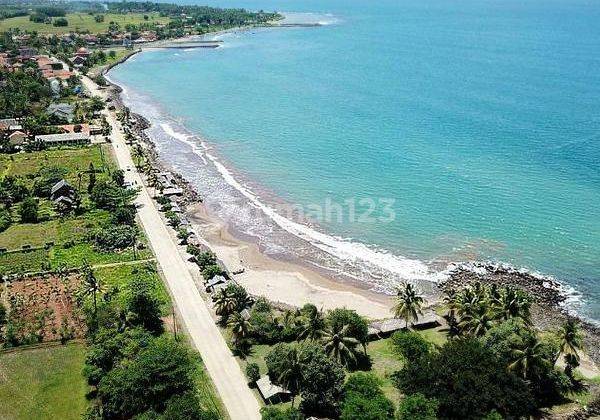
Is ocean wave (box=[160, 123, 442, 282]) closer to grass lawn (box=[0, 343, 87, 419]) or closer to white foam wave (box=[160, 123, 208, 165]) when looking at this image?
white foam wave (box=[160, 123, 208, 165])

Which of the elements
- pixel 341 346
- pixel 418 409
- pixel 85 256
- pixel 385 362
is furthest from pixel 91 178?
pixel 418 409

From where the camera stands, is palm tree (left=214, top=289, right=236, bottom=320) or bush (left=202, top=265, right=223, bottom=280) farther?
bush (left=202, top=265, right=223, bottom=280)

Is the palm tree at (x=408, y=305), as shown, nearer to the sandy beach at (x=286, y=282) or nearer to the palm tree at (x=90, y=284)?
the sandy beach at (x=286, y=282)

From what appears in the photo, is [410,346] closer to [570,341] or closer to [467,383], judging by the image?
[467,383]

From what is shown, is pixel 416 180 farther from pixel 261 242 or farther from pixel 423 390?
pixel 423 390

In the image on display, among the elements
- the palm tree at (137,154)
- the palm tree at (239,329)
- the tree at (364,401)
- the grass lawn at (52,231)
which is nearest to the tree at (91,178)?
the palm tree at (137,154)

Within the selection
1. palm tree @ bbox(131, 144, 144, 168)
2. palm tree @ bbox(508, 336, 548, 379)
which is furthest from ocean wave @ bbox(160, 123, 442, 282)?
palm tree @ bbox(131, 144, 144, 168)

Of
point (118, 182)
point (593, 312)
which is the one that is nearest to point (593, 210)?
point (593, 312)
